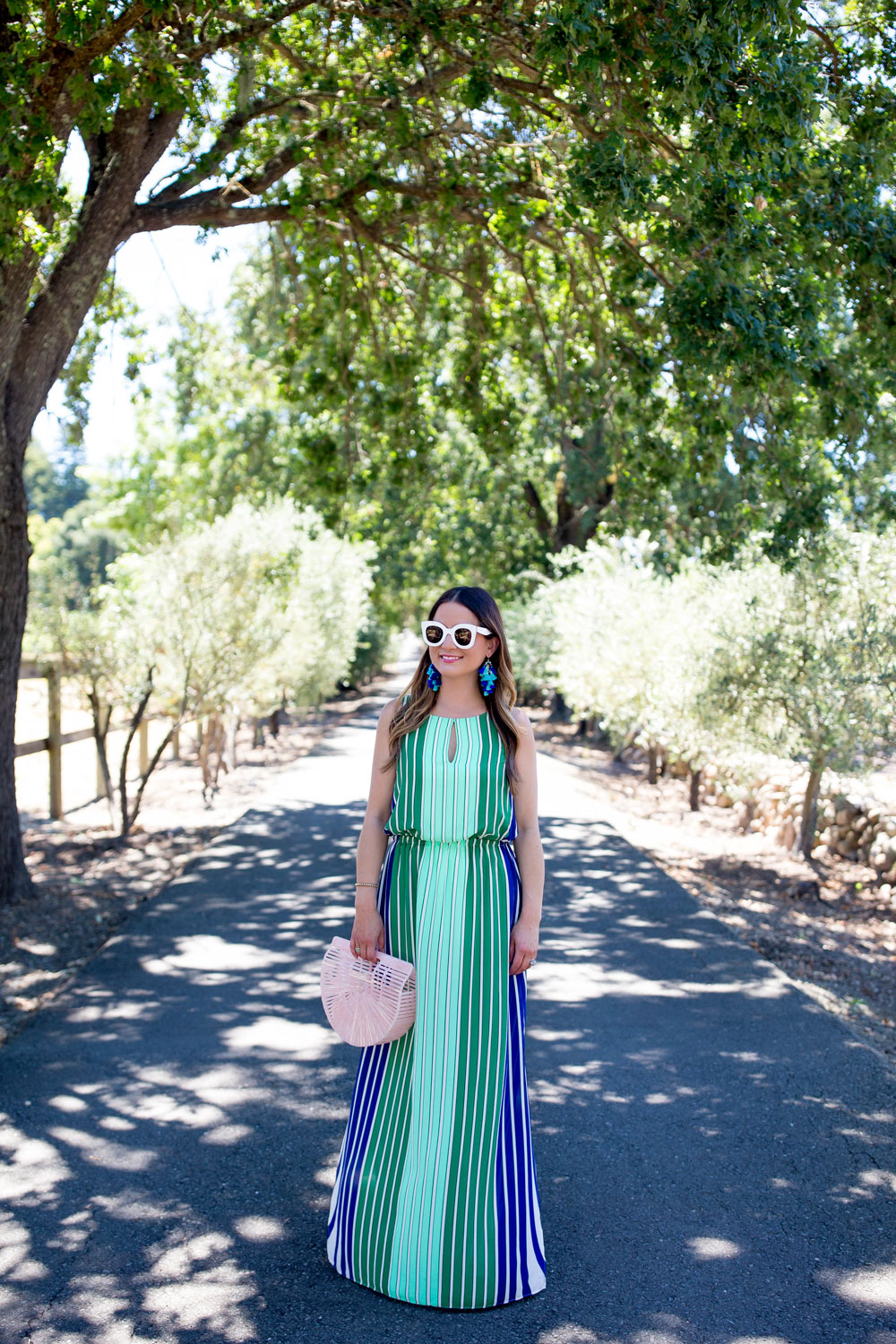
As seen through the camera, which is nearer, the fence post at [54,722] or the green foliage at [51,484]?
the fence post at [54,722]

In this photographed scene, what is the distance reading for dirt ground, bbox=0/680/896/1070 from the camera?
24.2 feet

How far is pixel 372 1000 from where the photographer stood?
145 inches

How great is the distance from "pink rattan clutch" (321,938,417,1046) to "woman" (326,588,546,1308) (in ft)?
0.18

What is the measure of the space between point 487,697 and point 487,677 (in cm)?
7

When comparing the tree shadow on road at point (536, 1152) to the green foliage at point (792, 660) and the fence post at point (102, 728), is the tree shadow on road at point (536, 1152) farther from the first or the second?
the fence post at point (102, 728)

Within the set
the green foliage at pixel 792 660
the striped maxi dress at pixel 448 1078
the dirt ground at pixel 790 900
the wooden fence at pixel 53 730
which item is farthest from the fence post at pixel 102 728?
the striped maxi dress at pixel 448 1078

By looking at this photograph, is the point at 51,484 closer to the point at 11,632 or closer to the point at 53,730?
the point at 53,730

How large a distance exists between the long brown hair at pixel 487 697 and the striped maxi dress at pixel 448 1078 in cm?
4

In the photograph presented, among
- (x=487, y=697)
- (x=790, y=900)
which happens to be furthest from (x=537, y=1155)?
(x=790, y=900)

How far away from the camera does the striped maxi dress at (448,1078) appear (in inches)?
140

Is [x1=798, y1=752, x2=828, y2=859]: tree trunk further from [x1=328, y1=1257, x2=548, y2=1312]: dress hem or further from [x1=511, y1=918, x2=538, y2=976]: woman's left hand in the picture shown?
[x1=328, y1=1257, x2=548, y2=1312]: dress hem

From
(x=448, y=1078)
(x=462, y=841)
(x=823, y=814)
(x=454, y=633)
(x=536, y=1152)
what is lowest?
(x=536, y=1152)

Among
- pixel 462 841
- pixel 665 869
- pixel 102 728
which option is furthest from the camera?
pixel 102 728

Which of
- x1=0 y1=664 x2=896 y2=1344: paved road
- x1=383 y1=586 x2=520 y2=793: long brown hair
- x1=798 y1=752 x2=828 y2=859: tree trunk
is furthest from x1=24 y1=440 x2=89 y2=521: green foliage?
x1=383 y1=586 x2=520 y2=793: long brown hair
